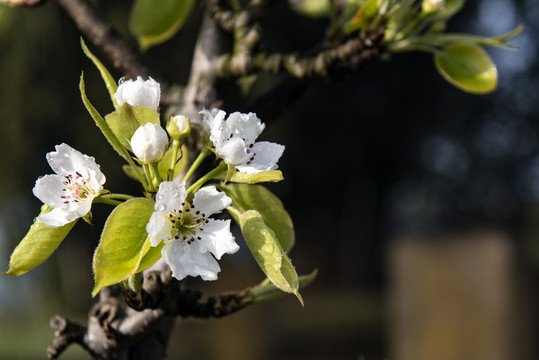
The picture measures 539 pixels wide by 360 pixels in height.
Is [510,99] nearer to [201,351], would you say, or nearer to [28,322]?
[201,351]

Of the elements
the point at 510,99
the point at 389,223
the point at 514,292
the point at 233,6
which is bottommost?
the point at 389,223

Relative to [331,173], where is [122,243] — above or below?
above

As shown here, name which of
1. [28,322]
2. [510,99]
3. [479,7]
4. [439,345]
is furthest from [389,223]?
[28,322]

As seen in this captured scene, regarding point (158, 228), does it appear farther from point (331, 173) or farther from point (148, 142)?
point (331, 173)

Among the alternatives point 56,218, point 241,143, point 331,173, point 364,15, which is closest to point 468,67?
A: point 364,15

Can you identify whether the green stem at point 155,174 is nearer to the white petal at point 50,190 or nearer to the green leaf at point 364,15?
the white petal at point 50,190

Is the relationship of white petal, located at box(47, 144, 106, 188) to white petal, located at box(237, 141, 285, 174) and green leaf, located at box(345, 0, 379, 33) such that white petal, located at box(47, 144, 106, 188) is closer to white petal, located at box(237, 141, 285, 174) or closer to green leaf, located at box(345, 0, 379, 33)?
white petal, located at box(237, 141, 285, 174)
